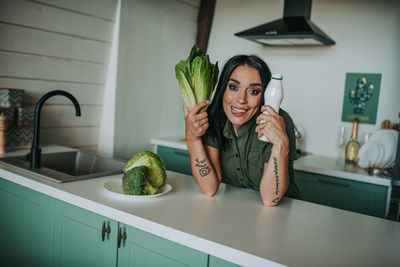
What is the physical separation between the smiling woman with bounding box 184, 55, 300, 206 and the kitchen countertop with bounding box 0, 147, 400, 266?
0.29 ft

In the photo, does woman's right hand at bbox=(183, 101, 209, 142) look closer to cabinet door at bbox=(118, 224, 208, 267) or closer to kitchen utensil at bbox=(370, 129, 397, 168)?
cabinet door at bbox=(118, 224, 208, 267)

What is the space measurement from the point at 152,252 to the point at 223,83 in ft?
2.50

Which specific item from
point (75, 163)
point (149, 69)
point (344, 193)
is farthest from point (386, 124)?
point (75, 163)

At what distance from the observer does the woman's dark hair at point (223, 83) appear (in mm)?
1497

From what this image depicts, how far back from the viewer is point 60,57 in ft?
8.18

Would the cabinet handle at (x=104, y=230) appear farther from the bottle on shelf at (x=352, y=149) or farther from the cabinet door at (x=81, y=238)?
the bottle on shelf at (x=352, y=149)

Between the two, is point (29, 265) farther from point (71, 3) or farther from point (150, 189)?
point (71, 3)

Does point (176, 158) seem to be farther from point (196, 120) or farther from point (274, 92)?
point (274, 92)

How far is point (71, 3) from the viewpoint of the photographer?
247 cm

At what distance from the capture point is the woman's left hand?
1325mm

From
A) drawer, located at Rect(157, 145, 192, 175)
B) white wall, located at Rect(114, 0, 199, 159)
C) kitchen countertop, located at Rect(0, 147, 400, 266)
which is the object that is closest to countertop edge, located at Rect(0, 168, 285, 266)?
kitchen countertop, located at Rect(0, 147, 400, 266)

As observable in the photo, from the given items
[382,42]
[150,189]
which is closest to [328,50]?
[382,42]

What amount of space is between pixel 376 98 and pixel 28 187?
2504mm

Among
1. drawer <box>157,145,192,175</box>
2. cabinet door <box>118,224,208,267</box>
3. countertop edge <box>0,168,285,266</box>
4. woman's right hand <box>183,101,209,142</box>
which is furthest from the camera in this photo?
drawer <box>157,145,192,175</box>
